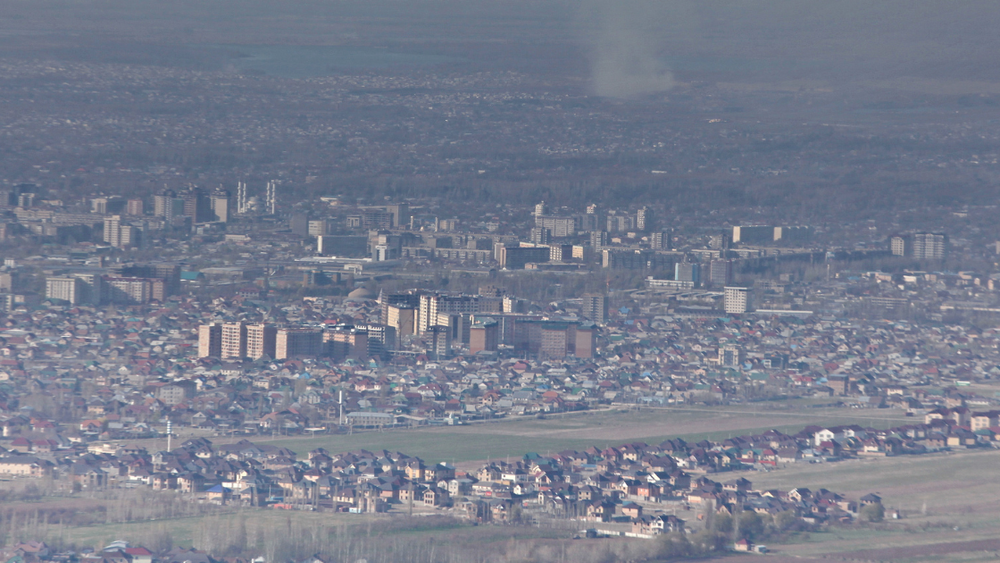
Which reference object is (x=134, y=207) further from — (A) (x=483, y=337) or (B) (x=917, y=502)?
(B) (x=917, y=502)

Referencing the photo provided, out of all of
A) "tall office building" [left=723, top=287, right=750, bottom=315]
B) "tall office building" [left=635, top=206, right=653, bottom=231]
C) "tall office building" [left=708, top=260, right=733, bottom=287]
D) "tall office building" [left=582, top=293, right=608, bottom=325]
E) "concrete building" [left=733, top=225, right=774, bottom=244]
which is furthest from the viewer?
"tall office building" [left=635, top=206, right=653, bottom=231]

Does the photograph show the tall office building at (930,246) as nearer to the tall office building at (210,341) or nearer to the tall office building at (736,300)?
the tall office building at (736,300)

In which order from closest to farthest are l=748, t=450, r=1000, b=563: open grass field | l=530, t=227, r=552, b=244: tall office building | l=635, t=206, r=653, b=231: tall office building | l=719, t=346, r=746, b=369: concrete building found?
l=748, t=450, r=1000, b=563: open grass field < l=719, t=346, r=746, b=369: concrete building < l=530, t=227, r=552, b=244: tall office building < l=635, t=206, r=653, b=231: tall office building

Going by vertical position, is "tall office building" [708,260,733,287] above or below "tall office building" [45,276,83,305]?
above

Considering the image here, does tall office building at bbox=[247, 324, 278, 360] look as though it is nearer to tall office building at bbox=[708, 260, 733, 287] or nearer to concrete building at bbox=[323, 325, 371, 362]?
concrete building at bbox=[323, 325, 371, 362]

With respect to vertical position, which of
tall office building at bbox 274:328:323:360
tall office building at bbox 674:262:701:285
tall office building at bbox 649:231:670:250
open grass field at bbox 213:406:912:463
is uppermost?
tall office building at bbox 649:231:670:250

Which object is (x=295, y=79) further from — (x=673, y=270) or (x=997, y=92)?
(x=673, y=270)

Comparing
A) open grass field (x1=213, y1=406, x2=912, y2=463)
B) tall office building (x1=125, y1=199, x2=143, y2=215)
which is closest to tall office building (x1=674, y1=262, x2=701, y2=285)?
tall office building (x1=125, y1=199, x2=143, y2=215)

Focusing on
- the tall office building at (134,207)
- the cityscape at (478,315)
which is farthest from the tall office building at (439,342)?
the tall office building at (134,207)
